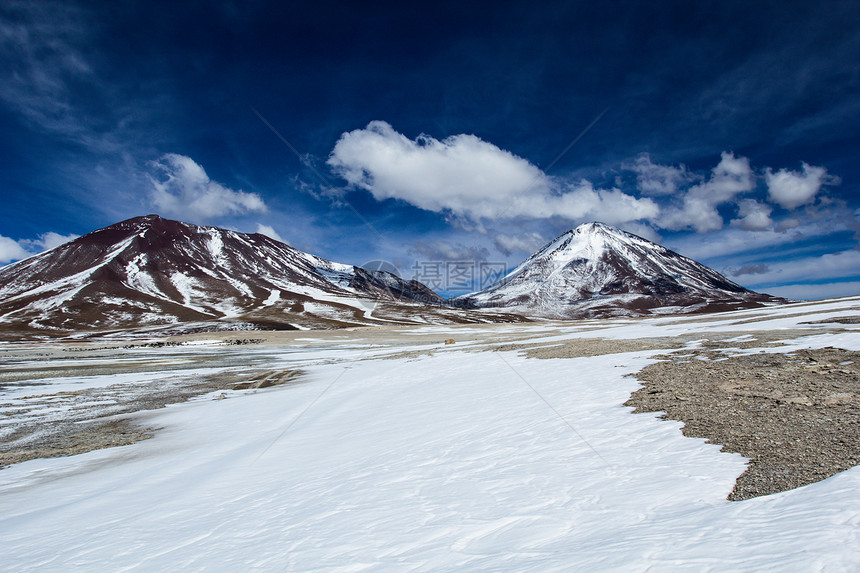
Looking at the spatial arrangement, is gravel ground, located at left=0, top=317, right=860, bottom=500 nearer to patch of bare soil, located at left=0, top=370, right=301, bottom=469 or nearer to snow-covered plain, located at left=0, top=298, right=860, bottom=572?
patch of bare soil, located at left=0, top=370, right=301, bottom=469

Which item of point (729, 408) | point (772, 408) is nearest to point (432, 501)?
point (729, 408)

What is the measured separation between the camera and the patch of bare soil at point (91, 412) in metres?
12.9

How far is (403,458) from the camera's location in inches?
376

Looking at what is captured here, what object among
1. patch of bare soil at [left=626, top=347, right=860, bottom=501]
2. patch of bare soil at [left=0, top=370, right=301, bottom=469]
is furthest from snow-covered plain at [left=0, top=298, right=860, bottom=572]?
patch of bare soil at [left=0, top=370, right=301, bottom=469]

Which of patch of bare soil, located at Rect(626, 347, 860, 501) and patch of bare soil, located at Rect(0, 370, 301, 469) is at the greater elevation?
patch of bare soil, located at Rect(626, 347, 860, 501)

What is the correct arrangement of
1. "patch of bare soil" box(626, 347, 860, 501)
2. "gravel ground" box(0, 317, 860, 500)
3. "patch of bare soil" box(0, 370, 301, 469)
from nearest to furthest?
"patch of bare soil" box(626, 347, 860, 501)
"gravel ground" box(0, 317, 860, 500)
"patch of bare soil" box(0, 370, 301, 469)

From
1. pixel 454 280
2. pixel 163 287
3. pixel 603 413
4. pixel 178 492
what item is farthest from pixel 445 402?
pixel 163 287

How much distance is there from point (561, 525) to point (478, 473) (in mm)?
2707

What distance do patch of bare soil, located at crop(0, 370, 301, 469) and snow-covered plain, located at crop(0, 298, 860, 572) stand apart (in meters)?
1.30

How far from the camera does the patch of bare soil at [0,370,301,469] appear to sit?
42.4 feet

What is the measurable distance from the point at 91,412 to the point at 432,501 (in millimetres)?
18704

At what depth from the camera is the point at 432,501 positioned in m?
7.00

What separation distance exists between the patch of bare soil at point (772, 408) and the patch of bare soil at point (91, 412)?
16192 mm

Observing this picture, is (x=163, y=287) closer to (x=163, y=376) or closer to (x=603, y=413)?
(x=163, y=376)
